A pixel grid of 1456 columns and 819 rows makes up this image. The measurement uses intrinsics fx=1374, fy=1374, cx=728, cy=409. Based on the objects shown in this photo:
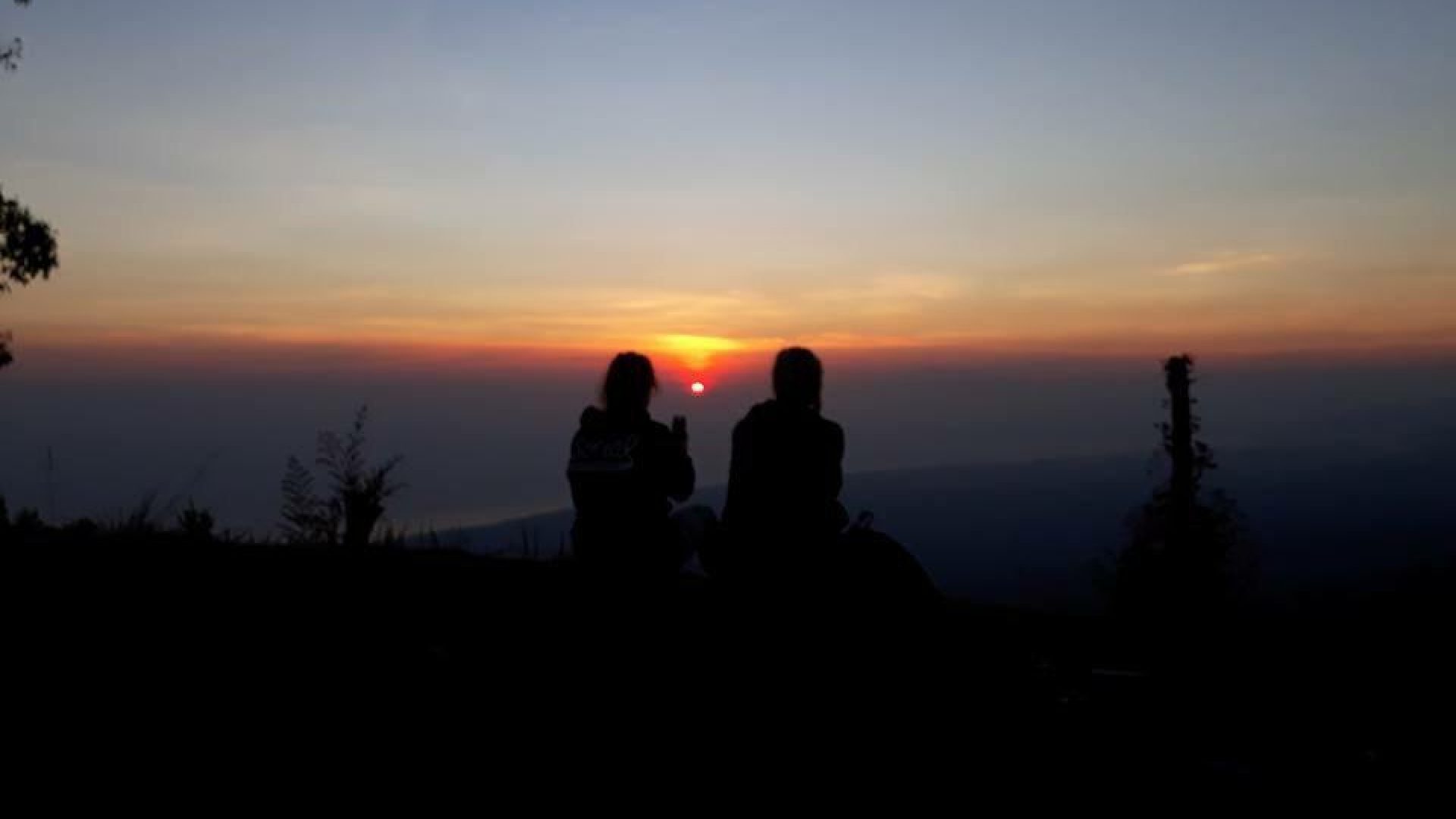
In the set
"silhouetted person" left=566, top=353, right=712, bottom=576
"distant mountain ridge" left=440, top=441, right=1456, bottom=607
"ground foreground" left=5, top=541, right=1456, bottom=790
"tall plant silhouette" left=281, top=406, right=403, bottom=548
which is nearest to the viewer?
"ground foreground" left=5, top=541, right=1456, bottom=790

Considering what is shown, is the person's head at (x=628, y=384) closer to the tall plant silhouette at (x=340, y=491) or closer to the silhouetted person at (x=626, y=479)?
the silhouetted person at (x=626, y=479)

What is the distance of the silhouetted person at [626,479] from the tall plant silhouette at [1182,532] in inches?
785

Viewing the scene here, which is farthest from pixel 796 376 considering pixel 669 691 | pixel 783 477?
pixel 669 691

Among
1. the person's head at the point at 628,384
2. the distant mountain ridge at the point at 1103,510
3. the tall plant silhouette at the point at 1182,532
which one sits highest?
the person's head at the point at 628,384

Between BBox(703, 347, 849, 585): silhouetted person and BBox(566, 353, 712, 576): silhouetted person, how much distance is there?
0.36 m

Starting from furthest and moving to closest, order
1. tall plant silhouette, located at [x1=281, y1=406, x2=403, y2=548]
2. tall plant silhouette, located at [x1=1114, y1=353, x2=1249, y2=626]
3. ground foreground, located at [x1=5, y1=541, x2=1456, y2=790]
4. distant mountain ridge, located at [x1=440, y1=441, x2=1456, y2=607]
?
distant mountain ridge, located at [x1=440, y1=441, x2=1456, y2=607] → tall plant silhouette, located at [x1=1114, y1=353, x2=1249, y2=626] → tall plant silhouette, located at [x1=281, y1=406, x2=403, y2=548] → ground foreground, located at [x1=5, y1=541, x2=1456, y2=790]

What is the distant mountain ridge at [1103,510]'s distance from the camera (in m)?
79.4

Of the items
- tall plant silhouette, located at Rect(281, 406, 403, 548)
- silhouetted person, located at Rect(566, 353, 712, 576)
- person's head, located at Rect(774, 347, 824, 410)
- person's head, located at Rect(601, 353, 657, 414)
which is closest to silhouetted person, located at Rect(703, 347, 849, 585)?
person's head, located at Rect(774, 347, 824, 410)

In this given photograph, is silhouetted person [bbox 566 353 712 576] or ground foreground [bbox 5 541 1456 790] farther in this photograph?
silhouetted person [bbox 566 353 712 576]

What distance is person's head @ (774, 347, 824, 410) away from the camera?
6746mm

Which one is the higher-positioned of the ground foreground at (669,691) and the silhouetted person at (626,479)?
the silhouetted person at (626,479)

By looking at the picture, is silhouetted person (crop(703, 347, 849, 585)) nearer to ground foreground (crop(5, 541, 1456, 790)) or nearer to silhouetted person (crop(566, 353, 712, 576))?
ground foreground (crop(5, 541, 1456, 790))

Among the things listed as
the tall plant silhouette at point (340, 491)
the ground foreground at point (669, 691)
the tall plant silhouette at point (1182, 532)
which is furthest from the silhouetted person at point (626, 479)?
the tall plant silhouette at point (1182, 532)

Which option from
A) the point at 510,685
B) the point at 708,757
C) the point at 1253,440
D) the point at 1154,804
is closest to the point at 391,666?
the point at 510,685
